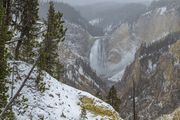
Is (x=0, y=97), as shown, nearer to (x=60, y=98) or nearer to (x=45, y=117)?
(x=45, y=117)

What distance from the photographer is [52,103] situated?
3591 centimetres

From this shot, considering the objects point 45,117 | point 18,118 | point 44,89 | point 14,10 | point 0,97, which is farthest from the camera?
point 14,10

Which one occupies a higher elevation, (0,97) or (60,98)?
(0,97)

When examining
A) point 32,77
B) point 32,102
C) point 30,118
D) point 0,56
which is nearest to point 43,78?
point 32,77

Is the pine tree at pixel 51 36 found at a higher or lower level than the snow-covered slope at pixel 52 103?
higher

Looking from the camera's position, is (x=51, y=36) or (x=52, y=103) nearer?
(x=51, y=36)

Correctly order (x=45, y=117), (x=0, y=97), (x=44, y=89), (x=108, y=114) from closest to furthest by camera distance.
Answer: (x=0, y=97) → (x=45, y=117) → (x=44, y=89) → (x=108, y=114)

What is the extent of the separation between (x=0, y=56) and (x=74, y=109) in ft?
39.4

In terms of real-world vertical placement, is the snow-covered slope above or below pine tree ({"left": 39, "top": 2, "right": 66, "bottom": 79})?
below

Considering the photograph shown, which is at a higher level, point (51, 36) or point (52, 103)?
point (51, 36)

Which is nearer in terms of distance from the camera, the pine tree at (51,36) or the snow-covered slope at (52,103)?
the pine tree at (51,36)

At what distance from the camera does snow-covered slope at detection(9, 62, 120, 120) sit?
32.8m

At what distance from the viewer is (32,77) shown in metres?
36.6

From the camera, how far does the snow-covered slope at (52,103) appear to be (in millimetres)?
32844
